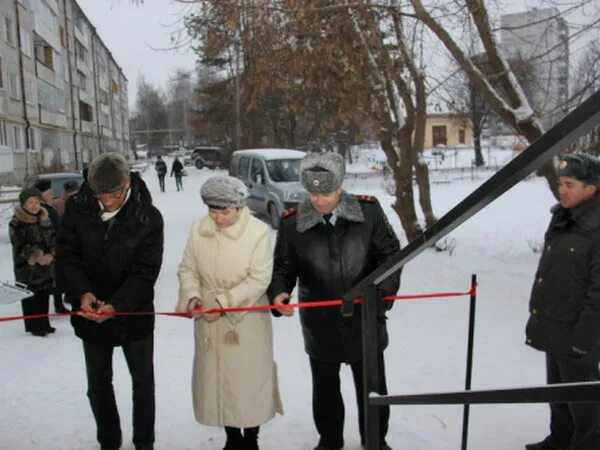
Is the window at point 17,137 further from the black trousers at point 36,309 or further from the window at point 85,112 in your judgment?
the black trousers at point 36,309

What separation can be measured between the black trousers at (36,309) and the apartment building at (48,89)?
19269 mm

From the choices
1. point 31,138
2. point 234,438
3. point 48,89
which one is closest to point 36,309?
point 234,438

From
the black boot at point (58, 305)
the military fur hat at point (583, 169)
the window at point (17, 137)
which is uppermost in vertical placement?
the window at point (17, 137)

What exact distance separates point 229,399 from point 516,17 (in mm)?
6859

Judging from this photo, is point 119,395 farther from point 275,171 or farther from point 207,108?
point 207,108

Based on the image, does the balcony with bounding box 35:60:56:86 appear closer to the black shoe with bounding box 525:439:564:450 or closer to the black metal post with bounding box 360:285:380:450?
the black shoe with bounding box 525:439:564:450

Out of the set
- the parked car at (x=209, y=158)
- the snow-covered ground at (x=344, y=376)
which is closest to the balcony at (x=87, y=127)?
the parked car at (x=209, y=158)

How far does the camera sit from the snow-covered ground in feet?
12.4

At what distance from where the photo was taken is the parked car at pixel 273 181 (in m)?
14.1

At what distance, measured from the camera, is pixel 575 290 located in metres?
2.99

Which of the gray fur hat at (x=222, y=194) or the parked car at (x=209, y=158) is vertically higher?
the parked car at (x=209, y=158)

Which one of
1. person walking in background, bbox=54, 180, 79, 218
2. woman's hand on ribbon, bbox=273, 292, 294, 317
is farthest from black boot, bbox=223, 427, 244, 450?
person walking in background, bbox=54, 180, 79, 218

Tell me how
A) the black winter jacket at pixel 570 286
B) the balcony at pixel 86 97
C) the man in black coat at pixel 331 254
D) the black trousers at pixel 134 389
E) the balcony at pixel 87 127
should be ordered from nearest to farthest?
the black winter jacket at pixel 570 286 < the man in black coat at pixel 331 254 < the black trousers at pixel 134 389 < the balcony at pixel 86 97 < the balcony at pixel 87 127

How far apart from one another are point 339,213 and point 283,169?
39.4 ft
